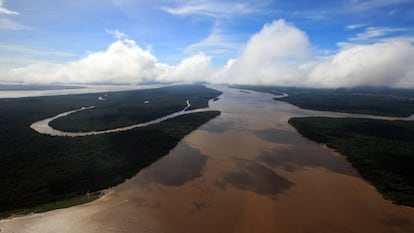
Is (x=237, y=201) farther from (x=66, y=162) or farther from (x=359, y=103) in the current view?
(x=359, y=103)

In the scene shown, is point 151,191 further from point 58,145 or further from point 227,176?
point 58,145

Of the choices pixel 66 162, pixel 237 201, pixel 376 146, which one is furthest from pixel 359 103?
pixel 66 162

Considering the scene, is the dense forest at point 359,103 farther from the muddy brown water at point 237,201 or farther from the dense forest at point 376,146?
the muddy brown water at point 237,201

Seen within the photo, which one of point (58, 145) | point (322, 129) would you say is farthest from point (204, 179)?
point (322, 129)

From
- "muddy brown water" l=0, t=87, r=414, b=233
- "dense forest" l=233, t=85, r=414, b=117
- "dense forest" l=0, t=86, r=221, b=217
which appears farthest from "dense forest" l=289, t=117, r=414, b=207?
"dense forest" l=233, t=85, r=414, b=117

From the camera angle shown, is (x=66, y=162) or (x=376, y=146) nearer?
(x=66, y=162)
